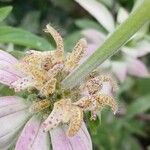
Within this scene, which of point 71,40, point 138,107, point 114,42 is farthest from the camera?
point 138,107

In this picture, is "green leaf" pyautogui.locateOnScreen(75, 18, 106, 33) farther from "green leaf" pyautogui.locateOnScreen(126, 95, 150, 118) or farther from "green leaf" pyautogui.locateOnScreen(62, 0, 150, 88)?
"green leaf" pyautogui.locateOnScreen(62, 0, 150, 88)

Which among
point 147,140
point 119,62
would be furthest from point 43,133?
point 147,140

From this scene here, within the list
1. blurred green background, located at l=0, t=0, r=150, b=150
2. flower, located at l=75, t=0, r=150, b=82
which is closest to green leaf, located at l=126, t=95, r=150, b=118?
blurred green background, located at l=0, t=0, r=150, b=150

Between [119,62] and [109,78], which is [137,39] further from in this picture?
[109,78]

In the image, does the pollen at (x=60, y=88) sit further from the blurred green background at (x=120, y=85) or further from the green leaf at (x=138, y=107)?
the green leaf at (x=138, y=107)

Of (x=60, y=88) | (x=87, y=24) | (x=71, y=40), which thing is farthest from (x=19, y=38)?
(x=87, y=24)

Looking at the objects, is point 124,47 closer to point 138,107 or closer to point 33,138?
point 138,107

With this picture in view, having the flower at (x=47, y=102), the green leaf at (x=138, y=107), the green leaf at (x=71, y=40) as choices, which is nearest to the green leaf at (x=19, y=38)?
the flower at (x=47, y=102)
